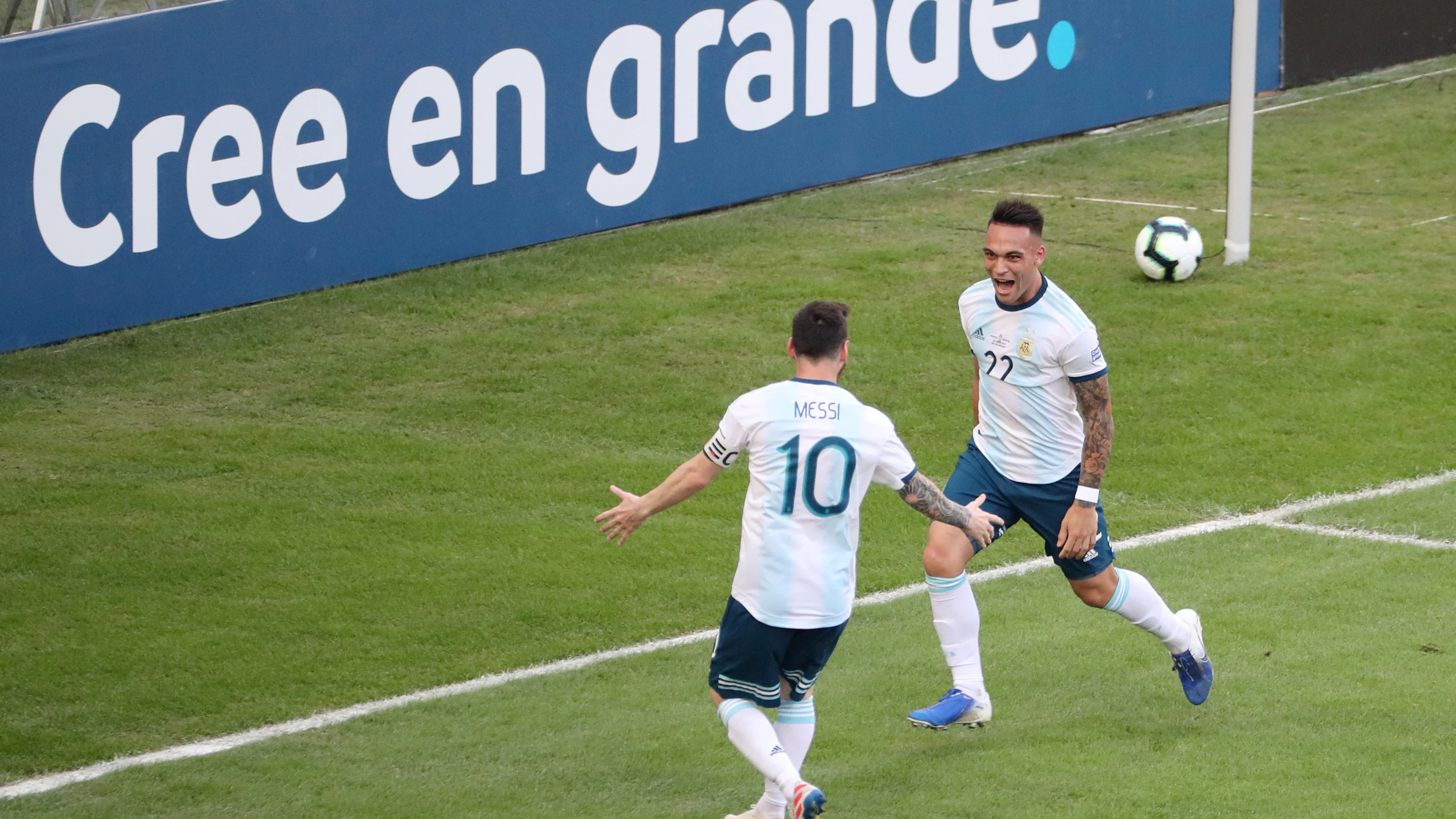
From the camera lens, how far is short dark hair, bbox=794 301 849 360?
5340 millimetres

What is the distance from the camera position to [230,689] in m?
7.33

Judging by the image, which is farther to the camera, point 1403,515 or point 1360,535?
point 1403,515

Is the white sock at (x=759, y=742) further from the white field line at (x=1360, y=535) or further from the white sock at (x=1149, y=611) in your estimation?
the white field line at (x=1360, y=535)

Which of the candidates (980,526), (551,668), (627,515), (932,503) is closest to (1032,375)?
(980,526)

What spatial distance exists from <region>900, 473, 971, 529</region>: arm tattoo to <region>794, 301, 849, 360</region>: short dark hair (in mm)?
511

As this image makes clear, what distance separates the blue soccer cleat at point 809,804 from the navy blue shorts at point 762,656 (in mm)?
459

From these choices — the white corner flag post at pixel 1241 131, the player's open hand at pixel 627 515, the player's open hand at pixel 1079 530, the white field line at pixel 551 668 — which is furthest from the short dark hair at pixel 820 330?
the white corner flag post at pixel 1241 131

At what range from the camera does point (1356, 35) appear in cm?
1988

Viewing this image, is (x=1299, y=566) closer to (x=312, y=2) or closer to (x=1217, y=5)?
(x=312, y=2)

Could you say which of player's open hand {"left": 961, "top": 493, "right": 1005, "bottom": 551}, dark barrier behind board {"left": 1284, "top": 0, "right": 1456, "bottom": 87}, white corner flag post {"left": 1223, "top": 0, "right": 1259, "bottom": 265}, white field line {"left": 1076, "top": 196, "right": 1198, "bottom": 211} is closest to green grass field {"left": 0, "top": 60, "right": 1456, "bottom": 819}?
white field line {"left": 1076, "top": 196, "right": 1198, "bottom": 211}

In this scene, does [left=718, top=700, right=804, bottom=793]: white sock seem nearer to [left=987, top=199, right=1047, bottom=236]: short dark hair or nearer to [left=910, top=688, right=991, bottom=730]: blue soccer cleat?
[left=910, top=688, right=991, bottom=730]: blue soccer cleat

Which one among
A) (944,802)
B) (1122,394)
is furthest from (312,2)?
(944,802)

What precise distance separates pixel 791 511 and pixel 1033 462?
5.16 feet

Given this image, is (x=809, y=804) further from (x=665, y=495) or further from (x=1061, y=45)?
(x=1061, y=45)
